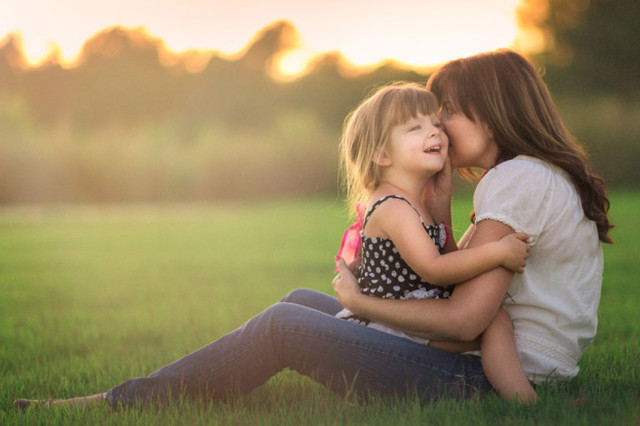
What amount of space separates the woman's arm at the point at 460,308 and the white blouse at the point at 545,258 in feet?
0.27

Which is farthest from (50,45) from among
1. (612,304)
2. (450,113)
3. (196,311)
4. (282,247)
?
(450,113)

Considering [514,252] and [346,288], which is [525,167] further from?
[346,288]

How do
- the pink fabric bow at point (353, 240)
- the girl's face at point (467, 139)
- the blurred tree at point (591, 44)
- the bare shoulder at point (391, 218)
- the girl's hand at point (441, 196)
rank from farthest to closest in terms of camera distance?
the blurred tree at point (591, 44)
the pink fabric bow at point (353, 240)
the girl's hand at point (441, 196)
the girl's face at point (467, 139)
the bare shoulder at point (391, 218)

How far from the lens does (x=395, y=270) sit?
2.67m

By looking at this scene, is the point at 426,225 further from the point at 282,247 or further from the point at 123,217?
the point at 123,217

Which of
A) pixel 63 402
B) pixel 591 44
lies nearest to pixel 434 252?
pixel 63 402

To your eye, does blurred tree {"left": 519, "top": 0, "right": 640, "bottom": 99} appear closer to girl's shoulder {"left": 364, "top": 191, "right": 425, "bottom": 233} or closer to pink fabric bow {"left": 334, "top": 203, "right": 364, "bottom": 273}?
pink fabric bow {"left": 334, "top": 203, "right": 364, "bottom": 273}

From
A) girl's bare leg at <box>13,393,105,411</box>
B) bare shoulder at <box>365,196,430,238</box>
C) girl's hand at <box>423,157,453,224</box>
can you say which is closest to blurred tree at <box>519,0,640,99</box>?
girl's hand at <box>423,157,453,224</box>

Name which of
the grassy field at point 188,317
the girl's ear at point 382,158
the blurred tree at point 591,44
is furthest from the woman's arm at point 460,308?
the blurred tree at point 591,44

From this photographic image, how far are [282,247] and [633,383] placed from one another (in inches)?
355

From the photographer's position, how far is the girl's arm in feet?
7.85

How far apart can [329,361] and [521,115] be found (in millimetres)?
1171

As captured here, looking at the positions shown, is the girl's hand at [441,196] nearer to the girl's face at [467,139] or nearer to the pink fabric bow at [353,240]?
the girl's face at [467,139]

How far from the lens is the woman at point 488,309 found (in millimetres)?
2482
